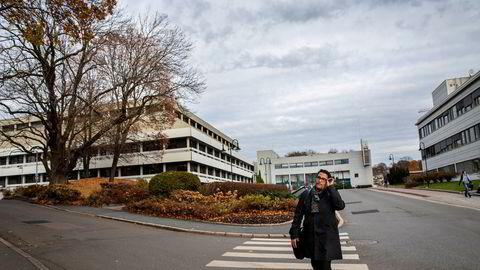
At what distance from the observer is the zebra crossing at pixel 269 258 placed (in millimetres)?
8553

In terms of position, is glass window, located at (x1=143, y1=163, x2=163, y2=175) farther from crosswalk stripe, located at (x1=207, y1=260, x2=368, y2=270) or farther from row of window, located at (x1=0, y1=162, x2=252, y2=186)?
crosswalk stripe, located at (x1=207, y1=260, x2=368, y2=270)

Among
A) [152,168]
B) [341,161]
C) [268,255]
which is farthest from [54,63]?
[341,161]

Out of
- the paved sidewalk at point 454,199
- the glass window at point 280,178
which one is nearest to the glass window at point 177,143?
the paved sidewalk at point 454,199

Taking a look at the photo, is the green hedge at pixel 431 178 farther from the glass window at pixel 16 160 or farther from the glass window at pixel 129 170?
the glass window at pixel 16 160

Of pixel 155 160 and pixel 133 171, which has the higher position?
pixel 155 160

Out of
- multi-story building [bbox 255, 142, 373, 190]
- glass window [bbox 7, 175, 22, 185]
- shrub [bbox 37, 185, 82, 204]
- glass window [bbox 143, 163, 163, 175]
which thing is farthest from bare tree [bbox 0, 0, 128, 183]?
multi-story building [bbox 255, 142, 373, 190]

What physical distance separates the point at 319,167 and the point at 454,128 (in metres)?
59.2

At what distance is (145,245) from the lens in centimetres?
1116

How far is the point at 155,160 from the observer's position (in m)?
52.8

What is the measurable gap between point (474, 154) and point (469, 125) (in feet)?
10.8

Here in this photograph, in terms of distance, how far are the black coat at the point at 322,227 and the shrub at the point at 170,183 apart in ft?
59.1

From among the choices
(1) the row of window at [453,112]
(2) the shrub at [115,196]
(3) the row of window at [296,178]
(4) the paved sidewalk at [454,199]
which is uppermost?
(1) the row of window at [453,112]

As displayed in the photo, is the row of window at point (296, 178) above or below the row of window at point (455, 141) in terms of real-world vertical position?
below

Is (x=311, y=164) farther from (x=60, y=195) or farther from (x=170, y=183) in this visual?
(x=170, y=183)
